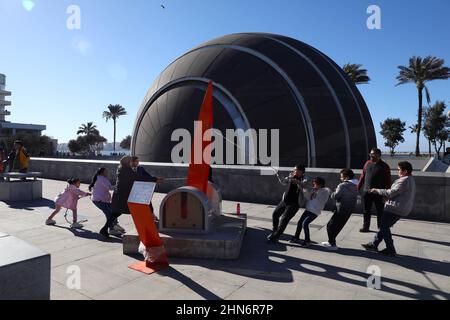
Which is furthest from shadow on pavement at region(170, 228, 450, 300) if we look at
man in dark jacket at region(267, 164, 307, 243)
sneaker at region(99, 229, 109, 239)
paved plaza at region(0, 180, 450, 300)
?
sneaker at region(99, 229, 109, 239)

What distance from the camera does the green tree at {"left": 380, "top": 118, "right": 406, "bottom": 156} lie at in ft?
186

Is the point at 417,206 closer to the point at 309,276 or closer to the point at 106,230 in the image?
the point at 309,276

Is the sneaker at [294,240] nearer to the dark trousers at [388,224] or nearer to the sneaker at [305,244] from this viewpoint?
the sneaker at [305,244]

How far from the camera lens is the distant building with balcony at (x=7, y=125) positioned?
82812 mm

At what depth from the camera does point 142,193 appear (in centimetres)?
535

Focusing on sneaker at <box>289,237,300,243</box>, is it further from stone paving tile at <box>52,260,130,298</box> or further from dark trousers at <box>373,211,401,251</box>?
stone paving tile at <box>52,260,130,298</box>

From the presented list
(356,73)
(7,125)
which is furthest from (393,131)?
(7,125)

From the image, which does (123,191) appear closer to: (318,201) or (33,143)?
(318,201)

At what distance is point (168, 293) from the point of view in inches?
173

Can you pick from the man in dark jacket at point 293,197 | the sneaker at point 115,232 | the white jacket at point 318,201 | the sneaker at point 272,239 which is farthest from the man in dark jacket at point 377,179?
the sneaker at point 115,232

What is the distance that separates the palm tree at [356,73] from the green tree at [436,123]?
14.9m

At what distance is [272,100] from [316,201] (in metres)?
9.14

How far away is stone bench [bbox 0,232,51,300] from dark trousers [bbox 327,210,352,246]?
4.69 meters

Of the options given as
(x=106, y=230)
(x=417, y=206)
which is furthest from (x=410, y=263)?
(x=106, y=230)
